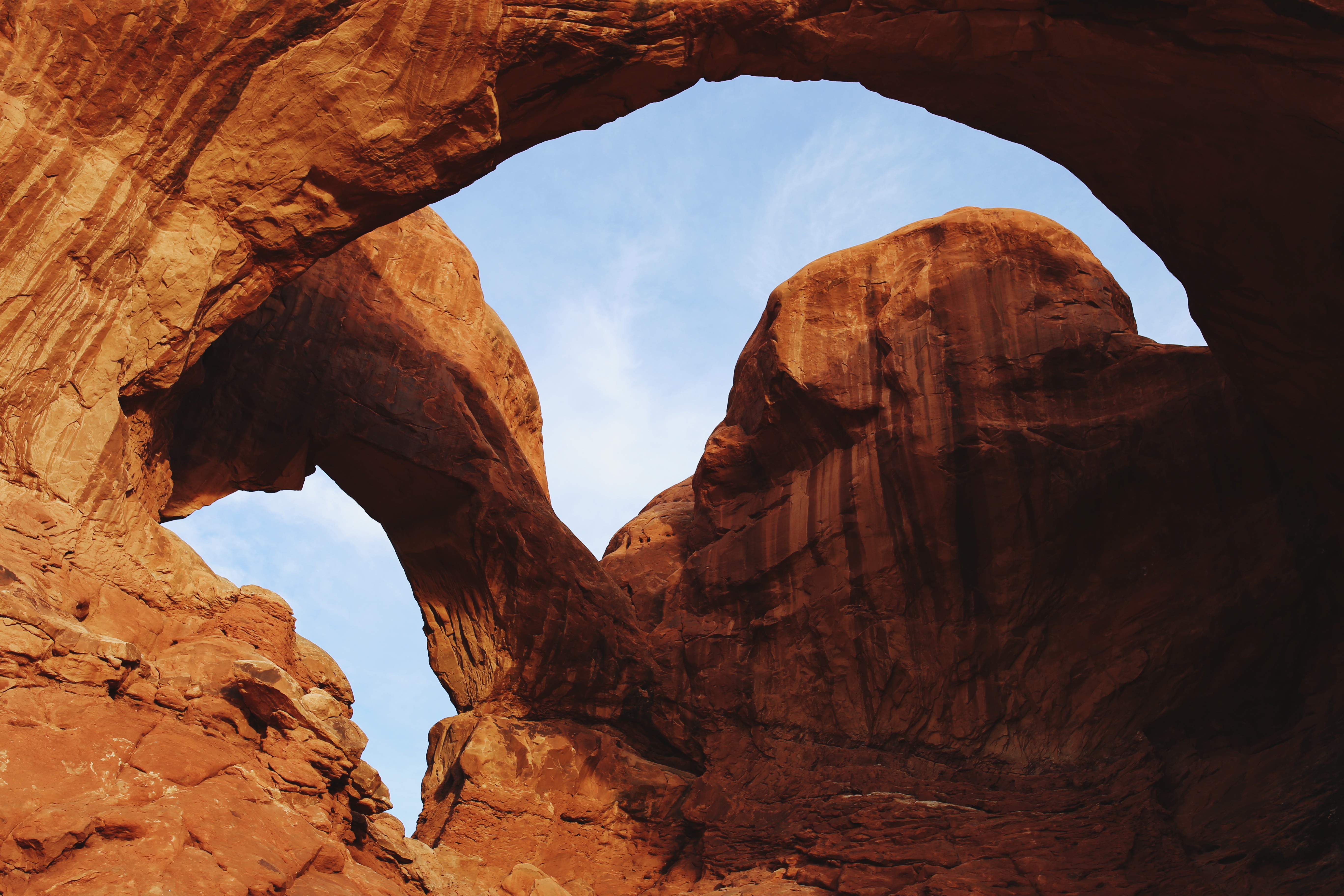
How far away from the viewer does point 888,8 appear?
12172mm

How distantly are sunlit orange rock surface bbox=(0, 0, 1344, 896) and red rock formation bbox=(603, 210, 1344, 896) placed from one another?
0.07 metres

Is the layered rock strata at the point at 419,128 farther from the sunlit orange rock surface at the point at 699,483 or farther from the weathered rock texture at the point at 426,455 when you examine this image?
the weathered rock texture at the point at 426,455

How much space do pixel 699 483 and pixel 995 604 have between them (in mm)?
6550

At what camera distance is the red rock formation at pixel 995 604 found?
14945 millimetres

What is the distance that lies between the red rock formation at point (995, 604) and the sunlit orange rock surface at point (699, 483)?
0.21ft

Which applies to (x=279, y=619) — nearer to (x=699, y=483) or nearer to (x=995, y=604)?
(x=699, y=483)

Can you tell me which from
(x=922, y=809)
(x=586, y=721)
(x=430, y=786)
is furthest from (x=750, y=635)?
(x=430, y=786)

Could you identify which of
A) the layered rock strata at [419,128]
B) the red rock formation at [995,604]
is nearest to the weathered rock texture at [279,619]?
the layered rock strata at [419,128]

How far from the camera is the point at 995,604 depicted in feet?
57.1

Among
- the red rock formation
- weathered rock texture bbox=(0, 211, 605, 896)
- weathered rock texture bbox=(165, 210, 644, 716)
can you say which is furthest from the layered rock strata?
the red rock formation

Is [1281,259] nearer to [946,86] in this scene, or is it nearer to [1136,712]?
[946,86]

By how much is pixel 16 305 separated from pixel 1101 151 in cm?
1216

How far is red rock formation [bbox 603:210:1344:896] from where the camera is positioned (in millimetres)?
14945

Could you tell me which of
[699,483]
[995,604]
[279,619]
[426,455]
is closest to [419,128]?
[279,619]
